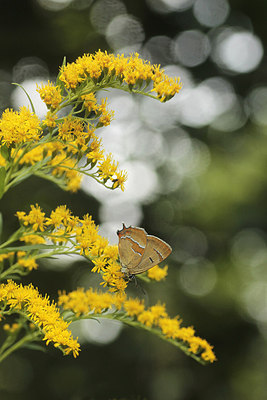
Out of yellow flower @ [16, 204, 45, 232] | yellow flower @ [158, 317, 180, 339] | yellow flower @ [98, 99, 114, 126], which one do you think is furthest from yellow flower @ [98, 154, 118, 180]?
yellow flower @ [158, 317, 180, 339]

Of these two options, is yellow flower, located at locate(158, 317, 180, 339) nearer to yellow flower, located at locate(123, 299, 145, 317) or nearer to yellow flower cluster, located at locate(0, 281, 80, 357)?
yellow flower, located at locate(123, 299, 145, 317)

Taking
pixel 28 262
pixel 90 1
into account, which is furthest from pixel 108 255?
pixel 90 1

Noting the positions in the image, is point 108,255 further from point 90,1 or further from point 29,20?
point 90,1

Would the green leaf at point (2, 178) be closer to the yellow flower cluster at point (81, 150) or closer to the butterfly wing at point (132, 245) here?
the yellow flower cluster at point (81, 150)

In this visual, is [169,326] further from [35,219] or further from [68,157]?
[68,157]

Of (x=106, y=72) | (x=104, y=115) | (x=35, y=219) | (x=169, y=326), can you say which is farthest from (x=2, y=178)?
(x=169, y=326)

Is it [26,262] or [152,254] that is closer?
[152,254]

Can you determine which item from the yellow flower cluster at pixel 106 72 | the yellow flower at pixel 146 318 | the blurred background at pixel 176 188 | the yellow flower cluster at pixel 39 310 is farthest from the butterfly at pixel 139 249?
the blurred background at pixel 176 188
